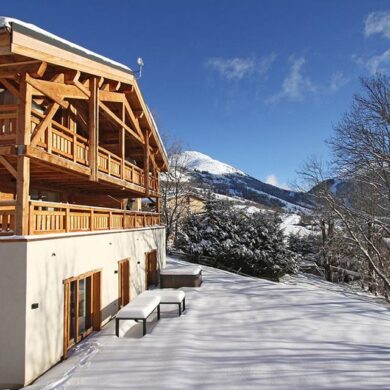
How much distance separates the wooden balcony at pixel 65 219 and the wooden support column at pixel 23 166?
154 mm

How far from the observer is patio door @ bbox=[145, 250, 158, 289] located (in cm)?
1538

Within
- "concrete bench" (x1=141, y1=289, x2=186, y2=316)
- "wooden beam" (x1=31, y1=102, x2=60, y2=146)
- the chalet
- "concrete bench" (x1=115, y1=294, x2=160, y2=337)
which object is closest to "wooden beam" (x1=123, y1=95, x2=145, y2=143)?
the chalet

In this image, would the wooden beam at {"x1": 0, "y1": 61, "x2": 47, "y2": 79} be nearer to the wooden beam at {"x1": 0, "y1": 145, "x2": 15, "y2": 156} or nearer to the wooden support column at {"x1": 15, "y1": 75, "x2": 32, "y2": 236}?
the wooden support column at {"x1": 15, "y1": 75, "x2": 32, "y2": 236}

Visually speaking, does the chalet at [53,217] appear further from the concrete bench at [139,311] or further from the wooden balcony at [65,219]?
the concrete bench at [139,311]

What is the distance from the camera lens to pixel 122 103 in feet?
42.1

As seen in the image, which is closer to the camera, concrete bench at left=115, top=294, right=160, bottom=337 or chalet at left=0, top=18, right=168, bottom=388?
chalet at left=0, top=18, right=168, bottom=388

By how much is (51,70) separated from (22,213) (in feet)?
13.3

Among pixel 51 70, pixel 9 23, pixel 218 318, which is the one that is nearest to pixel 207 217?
pixel 218 318

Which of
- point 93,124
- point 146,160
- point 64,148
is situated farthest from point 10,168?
point 146,160

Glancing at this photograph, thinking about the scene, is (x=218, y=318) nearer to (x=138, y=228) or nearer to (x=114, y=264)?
(x=114, y=264)

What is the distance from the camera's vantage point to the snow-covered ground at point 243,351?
5.84 metres

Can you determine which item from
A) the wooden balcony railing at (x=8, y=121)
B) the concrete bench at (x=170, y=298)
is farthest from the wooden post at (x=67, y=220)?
the concrete bench at (x=170, y=298)

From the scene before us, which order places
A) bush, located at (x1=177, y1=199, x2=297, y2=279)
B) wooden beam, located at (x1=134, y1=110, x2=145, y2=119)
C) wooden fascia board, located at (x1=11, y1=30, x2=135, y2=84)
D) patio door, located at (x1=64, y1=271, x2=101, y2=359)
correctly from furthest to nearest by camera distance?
1. bush, located at (x1=177, y1=199, x2=297, y2=279)
2. wooden beam, located at (x1=134, y1=110, x2=145, y2=119)
3. patio door, located at (x1=64, y1=271, x2=101, y2=359)
4. wooden fascia board, located at (x1=11, y1=30, x2=135, y2=84)

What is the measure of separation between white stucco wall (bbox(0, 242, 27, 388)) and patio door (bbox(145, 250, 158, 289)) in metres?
9.07
